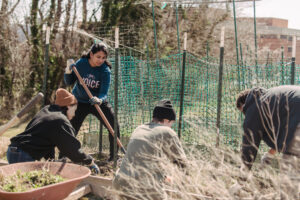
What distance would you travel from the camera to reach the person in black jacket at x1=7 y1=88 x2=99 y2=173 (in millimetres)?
3396

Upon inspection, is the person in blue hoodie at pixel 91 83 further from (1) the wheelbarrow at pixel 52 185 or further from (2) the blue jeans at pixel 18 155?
(1) the wheelbarrow at pixel 52 185

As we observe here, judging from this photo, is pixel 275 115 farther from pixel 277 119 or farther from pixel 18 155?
pixel 18 155

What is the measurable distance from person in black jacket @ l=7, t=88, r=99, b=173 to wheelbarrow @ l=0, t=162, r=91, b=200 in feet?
0.52

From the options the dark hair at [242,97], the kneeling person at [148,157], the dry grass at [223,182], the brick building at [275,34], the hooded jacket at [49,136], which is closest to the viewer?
the dry grass at [223,182]

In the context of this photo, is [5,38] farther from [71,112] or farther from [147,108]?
[71,112]

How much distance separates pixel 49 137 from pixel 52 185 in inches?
24.6

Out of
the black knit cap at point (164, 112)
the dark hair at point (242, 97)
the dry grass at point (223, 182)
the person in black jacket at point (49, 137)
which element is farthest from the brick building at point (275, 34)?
the dry grass at point (223, 182)

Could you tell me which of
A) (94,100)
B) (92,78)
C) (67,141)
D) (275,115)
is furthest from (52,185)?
(92,78)

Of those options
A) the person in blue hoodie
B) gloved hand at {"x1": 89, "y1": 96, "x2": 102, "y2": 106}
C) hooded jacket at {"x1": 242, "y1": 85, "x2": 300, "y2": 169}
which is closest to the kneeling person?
hooded jacket at {"x1": 242, "y1": 85, "x2": 300, "y2": 169}

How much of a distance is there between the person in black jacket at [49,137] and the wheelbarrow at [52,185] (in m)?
0.16

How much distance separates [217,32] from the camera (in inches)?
658

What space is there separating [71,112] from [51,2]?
780 cm

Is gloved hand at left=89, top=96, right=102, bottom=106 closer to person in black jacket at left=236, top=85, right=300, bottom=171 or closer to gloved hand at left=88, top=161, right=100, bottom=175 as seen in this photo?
gloved hand at left=88, top=161, right=100, bottom=175

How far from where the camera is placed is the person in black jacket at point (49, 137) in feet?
11.1
